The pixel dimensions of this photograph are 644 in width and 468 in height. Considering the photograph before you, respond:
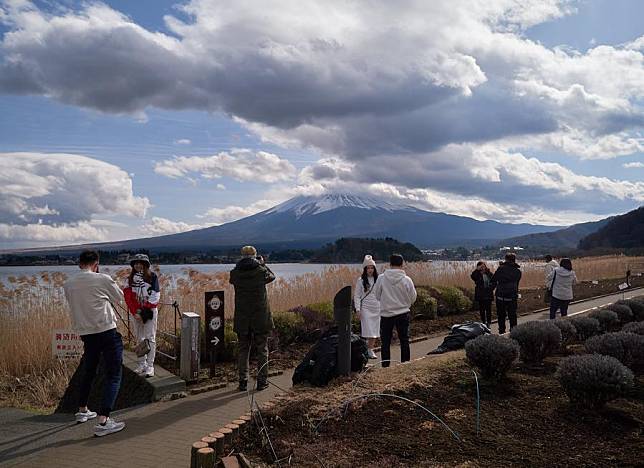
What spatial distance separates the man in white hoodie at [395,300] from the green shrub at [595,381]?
9.89 ft

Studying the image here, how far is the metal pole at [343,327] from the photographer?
6.85 metres

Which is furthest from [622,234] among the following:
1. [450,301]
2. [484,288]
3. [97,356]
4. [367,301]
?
[97,356]

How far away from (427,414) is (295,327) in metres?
5.61

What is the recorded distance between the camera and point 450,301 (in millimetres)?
15422

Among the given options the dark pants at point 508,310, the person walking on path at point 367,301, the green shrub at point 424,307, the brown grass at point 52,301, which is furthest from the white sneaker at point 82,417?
the green shrub at point 424,307

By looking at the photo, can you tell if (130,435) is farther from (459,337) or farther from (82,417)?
(459,337)

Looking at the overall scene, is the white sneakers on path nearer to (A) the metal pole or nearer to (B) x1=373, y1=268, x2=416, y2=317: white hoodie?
(A) the metal pole

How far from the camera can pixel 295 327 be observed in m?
10.7

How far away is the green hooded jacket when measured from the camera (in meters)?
7.36

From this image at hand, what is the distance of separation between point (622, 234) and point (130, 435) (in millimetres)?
100817

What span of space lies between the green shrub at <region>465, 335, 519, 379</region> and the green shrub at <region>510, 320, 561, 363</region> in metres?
0.99

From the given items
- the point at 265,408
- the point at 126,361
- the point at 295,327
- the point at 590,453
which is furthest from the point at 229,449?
the point at 295,327

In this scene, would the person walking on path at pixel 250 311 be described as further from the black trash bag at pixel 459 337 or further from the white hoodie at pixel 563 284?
the white hoodie at pixel 563 284

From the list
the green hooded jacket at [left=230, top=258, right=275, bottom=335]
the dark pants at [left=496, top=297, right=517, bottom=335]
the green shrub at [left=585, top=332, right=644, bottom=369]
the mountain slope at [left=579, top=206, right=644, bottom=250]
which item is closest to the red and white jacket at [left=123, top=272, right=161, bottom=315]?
the green hooded jacket at [left=230, top=258, right=275, bottom=335]
